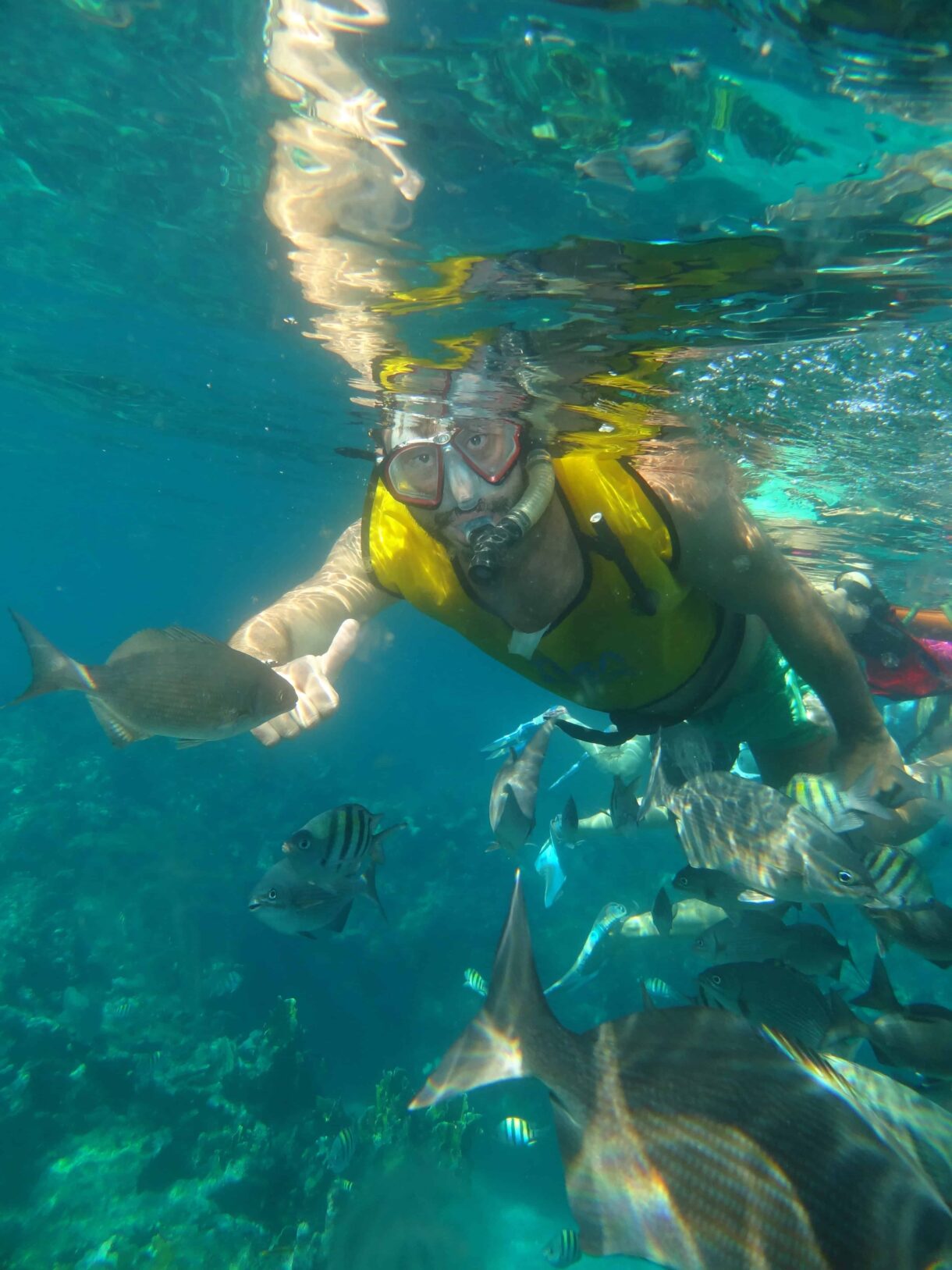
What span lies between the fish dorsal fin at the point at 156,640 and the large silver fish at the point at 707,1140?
6.75 feet

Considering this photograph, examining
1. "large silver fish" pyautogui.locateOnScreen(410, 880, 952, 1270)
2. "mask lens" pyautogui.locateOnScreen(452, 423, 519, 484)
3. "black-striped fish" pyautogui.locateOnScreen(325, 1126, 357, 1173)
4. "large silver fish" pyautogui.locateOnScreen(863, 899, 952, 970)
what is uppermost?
"mask lens" pyautogui.locateOnScreen(452, 423, 519, 484)

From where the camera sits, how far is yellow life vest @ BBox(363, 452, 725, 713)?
3975 millimetres

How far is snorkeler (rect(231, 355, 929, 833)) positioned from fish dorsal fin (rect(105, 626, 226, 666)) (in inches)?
22.0

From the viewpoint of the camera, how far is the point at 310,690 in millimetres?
3848

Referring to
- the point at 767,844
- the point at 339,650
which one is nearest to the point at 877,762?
the point at 767,844

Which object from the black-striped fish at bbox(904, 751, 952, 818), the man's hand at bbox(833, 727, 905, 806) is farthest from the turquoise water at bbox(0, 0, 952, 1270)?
the man's hand at bbox(833, 727, 905, 806)

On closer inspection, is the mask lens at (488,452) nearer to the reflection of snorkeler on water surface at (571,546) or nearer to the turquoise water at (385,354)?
the reflection of snorkeler on water surface at (571,546)

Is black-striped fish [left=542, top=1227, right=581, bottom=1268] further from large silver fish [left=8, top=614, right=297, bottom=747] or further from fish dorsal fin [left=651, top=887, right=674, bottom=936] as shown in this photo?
large silver fish [left=8, top=614, right=297, bottom=747]

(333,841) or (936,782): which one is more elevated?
(936,782)

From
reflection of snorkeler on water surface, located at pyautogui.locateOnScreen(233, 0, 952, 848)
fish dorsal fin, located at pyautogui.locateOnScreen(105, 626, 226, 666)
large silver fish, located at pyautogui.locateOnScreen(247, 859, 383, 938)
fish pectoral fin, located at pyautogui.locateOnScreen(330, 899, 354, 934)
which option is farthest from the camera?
fish pectoral fin, located at pyautogui.locateOnScreen(330, 899, 354, 934)

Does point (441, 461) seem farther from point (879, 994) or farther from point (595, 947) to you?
point (595, 947)

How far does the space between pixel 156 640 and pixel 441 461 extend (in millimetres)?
1998

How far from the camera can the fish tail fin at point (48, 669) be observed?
322 centimetres

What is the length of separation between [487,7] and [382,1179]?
14.5 m
